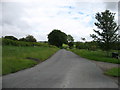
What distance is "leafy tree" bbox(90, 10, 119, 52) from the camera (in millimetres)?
17156

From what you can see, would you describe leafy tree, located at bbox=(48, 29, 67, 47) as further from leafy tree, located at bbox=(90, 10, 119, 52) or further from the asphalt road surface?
the asphalt road surface

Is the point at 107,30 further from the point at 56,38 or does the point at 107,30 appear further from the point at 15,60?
the point at 56,38

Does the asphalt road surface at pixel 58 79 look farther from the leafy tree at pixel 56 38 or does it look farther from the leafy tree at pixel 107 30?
the leafy tree at pixel 56 38

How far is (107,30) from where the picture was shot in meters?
17.5

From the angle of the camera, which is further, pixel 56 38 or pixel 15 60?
pixel 56 38

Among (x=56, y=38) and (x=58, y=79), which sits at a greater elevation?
(x=56, y=38)

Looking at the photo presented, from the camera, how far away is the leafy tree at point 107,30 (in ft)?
Answer: 56.3

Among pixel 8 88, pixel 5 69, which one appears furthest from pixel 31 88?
Answer: pixel 5 69

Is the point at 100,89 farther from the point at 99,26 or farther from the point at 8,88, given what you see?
the point at 99,26

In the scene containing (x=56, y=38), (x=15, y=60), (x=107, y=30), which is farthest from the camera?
(x=56, y=38)

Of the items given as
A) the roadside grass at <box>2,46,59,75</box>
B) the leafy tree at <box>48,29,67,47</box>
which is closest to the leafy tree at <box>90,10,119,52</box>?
the roadside grass at <box>2,46,59,75</box>

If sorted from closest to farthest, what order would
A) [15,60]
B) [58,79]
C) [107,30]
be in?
1. [58,79]
2. [15,60]
3. [107,30]

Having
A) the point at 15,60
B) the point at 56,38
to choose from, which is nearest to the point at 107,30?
the point at 15,60

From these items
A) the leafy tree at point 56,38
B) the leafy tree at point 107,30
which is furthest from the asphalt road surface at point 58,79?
the leafy tree at point 56,38
